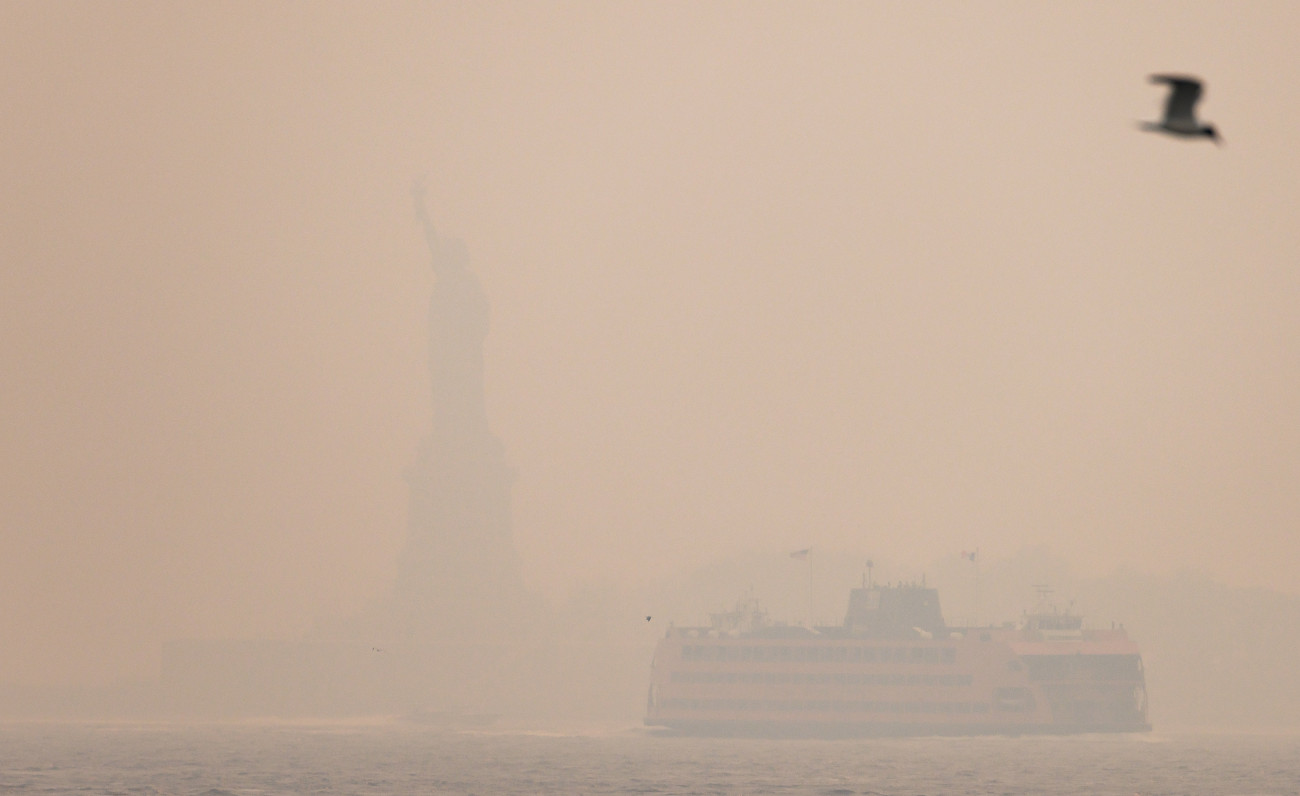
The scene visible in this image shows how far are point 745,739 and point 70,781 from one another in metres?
68.5

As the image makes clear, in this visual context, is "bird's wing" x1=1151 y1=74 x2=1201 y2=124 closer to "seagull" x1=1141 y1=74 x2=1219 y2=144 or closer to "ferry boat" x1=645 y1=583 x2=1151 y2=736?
"seagull" x1=1141 y1=74 x2=1219 y2=144

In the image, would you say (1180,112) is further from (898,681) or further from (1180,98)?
(898,681)

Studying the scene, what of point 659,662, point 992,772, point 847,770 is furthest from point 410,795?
point 659,662

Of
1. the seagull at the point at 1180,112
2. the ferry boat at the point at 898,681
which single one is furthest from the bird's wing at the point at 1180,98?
the ferry boat at the point at 898,681

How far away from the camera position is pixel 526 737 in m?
144

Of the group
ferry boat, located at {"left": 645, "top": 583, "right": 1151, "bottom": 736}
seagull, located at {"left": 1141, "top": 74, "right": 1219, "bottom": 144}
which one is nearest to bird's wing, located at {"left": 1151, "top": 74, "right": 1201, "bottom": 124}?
seagull, located at {"left": 1141, "top": 74, "right": 1219, "bottom": 144}

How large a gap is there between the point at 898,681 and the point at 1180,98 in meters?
113

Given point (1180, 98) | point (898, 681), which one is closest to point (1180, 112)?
point (1180, 98)

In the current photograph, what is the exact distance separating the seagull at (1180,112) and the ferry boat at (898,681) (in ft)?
363

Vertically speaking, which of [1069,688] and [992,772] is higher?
[1069,688]

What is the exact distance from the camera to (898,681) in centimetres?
12200

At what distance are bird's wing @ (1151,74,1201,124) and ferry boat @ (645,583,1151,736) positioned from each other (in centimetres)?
11060

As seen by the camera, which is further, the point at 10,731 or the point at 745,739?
the point at 10,731

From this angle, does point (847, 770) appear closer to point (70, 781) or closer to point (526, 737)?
point (70, 781)
